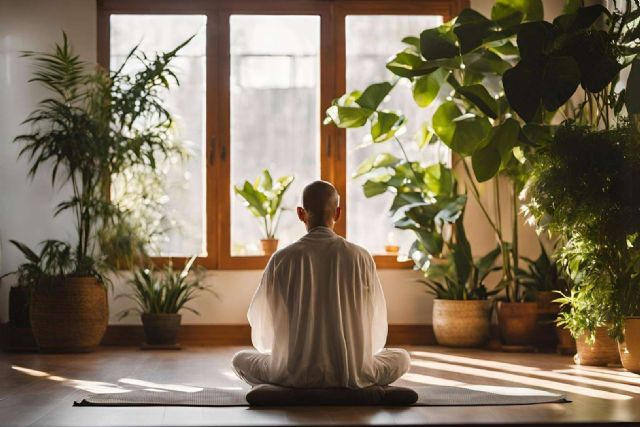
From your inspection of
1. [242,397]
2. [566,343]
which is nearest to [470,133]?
[566,343]

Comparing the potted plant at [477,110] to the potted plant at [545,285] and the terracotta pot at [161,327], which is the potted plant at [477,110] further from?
the terracotta pot at [161,327]

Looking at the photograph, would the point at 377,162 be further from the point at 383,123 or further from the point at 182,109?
the point at 182,109

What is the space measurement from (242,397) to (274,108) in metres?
3.61

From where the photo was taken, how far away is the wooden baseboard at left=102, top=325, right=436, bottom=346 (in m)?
6.86

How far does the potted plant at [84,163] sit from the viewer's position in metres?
6.10

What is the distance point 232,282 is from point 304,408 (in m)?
3.43

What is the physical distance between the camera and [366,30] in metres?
7.19

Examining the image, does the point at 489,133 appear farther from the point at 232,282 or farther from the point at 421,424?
the point at 421,424

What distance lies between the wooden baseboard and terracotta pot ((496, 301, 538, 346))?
75 centimetres

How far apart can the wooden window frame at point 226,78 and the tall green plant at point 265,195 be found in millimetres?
228

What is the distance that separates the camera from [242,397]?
154 inches

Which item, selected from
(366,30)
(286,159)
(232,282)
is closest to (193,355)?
(232,282)

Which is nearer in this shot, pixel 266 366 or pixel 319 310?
pixel 319 310

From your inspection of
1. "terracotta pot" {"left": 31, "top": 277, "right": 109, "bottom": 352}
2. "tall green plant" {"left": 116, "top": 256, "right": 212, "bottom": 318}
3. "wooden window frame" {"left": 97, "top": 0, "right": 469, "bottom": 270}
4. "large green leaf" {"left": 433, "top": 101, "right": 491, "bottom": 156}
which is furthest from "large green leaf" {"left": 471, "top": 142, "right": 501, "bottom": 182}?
"terracotta pot" {"left": 31, "top": 277, "right": 109, "bottom": 352}
